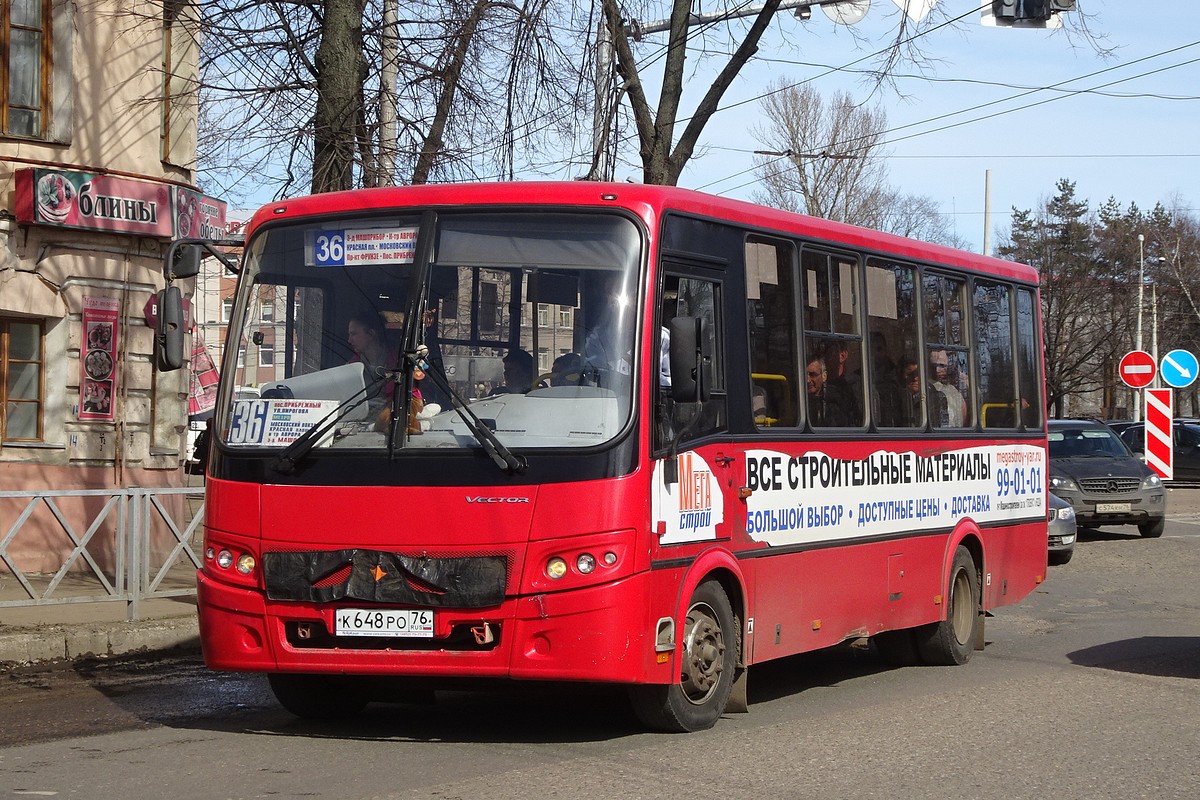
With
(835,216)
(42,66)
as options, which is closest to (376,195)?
(42,66)

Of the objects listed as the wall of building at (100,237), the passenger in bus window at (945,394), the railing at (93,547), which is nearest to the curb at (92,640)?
the railing at (93,547)

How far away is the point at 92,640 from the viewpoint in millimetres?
11844

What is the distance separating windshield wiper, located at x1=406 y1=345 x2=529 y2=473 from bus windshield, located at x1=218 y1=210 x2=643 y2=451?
0.01 m

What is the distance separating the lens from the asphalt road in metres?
6.98

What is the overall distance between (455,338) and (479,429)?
0.54 metres

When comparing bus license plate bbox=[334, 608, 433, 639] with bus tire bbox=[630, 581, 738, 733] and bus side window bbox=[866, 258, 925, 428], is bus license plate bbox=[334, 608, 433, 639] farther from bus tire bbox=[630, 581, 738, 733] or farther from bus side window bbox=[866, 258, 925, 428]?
bus side window bbox=[866, 258, 925, 428]

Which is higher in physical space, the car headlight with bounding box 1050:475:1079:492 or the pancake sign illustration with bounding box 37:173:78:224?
the pancake sign illustration with bounding box 37:173:78:224

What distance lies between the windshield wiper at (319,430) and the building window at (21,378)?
31.8 ft

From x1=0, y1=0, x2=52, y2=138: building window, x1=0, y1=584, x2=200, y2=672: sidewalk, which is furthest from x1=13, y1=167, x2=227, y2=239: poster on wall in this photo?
x1=0, y1=584, x2=200, y2=672: sidewalk

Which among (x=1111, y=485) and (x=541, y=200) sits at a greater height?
(x=541, y=200)

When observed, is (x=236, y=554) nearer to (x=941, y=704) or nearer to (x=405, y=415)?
(x=405, y=415)

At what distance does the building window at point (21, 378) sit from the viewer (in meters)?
16.8

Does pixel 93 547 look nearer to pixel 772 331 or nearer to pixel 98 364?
pixel 98 364

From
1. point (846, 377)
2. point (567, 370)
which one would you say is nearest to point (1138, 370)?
point (846, 377)
